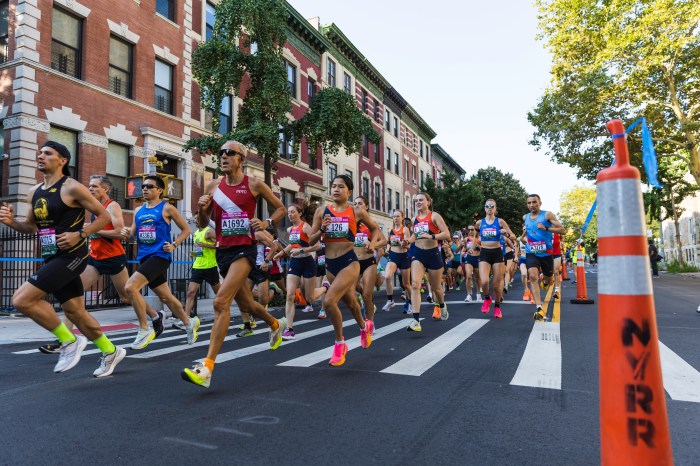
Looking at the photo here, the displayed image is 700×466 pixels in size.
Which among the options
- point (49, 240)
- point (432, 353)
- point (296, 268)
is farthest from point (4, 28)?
point (432, 353)

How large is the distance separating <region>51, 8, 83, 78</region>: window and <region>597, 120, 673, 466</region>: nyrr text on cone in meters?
17.6

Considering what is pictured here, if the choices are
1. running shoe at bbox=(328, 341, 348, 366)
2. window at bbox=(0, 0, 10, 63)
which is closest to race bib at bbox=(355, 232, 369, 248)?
running shoe at bbox=(328, 341, 348, 366)

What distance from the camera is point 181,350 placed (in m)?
6.55

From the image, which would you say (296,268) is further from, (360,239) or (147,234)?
(147,234)

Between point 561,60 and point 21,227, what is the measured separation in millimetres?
27643

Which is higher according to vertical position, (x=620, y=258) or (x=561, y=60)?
(x=561, y=60)

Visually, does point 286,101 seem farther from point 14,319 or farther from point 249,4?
point 14,319

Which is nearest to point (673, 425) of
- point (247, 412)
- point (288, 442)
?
point (288, 442)

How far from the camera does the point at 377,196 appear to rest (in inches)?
1565

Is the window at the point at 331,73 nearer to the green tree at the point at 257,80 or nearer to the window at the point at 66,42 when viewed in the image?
the green tree at the point at 257,80

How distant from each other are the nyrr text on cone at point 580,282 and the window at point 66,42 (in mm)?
16277

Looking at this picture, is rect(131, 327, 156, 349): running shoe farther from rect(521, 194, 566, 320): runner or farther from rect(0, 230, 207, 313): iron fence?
rect(521, 194, 566, 320): runner

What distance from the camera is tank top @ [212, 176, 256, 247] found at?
4.95 m

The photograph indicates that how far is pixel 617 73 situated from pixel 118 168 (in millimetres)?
23382
